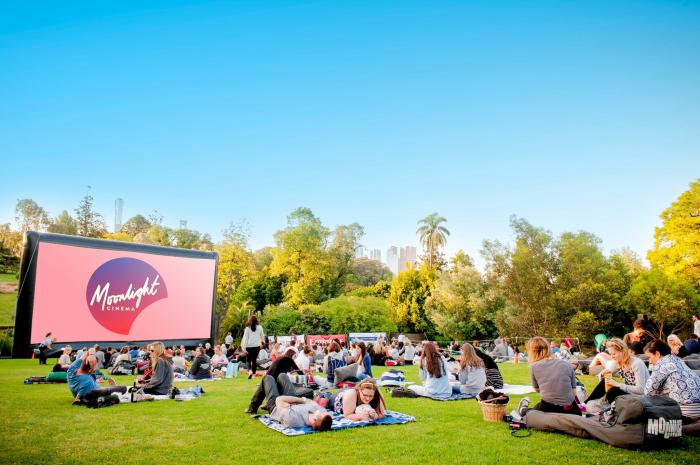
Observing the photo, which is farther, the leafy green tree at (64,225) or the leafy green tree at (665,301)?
the leafy green tree at (64,225)

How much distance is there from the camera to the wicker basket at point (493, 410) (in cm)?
662

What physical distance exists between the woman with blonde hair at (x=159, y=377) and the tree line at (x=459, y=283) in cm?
2383

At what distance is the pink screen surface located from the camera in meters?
17.6

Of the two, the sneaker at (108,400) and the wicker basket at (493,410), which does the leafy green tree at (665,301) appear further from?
the sneaker at (108,400)

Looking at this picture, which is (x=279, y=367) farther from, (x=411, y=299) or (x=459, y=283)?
(x=411, y=299)

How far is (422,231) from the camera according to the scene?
55.3 meters

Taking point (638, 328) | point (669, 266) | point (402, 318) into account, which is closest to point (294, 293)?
point (402, 318)

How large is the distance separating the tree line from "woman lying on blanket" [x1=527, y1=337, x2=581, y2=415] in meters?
22.6

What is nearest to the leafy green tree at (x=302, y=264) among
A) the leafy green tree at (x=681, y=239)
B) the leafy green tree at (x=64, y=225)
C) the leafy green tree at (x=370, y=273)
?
the leafy green tree at (x=370, y=273)

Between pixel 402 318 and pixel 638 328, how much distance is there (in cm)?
2947

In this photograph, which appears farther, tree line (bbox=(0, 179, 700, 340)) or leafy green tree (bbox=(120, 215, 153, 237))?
leafy green tree (bbox=(120, 215, 153, 237))

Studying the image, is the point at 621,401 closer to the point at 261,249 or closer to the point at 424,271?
the point at 424,271

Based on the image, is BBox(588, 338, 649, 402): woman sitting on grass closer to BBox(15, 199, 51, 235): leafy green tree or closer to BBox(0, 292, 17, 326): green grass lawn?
BBox(0, 292, 17, 326): green grass lawn

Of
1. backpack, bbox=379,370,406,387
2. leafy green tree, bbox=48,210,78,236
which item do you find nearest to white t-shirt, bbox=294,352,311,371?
backpack, bbox=379,370,406,387
